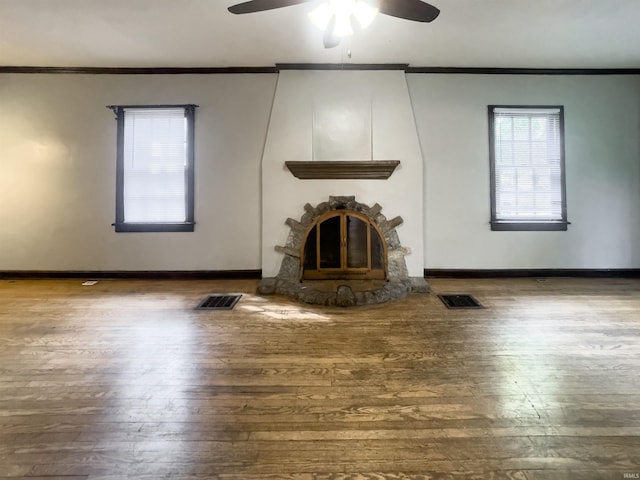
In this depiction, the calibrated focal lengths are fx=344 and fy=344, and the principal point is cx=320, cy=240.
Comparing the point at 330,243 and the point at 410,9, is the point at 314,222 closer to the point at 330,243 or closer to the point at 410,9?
the point at 330,243

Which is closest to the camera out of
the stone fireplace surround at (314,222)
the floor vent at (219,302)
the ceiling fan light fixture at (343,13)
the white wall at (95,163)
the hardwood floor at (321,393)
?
the hardwood floor at (321,393)

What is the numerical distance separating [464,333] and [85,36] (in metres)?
4.72

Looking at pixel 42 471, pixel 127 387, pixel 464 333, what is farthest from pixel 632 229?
pixel 42 471

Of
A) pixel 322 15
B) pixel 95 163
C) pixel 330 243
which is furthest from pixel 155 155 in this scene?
pixel 322 15

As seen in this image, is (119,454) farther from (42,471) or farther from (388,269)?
(388,269)

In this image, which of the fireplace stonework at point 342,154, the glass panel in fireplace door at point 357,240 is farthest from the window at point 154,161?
the glass panel in fireplace door at point 357,240

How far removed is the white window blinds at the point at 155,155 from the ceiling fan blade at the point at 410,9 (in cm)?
309

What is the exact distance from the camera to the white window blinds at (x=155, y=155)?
4.48 metres

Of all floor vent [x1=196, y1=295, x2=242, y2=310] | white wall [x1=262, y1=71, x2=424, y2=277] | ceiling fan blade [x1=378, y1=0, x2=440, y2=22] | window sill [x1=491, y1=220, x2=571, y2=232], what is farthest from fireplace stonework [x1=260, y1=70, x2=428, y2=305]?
ceiling fan blade [x1=378, y1=0, x2=440, y2=22]

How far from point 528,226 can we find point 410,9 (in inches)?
132

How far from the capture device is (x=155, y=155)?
450 cm

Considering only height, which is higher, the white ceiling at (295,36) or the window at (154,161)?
the white ceiling at (295,36)

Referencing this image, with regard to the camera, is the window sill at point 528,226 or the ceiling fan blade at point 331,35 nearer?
the ceiling fan blade at point 331,35

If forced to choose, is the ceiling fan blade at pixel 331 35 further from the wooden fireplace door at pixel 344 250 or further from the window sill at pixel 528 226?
the window sill at pixel 528 226
